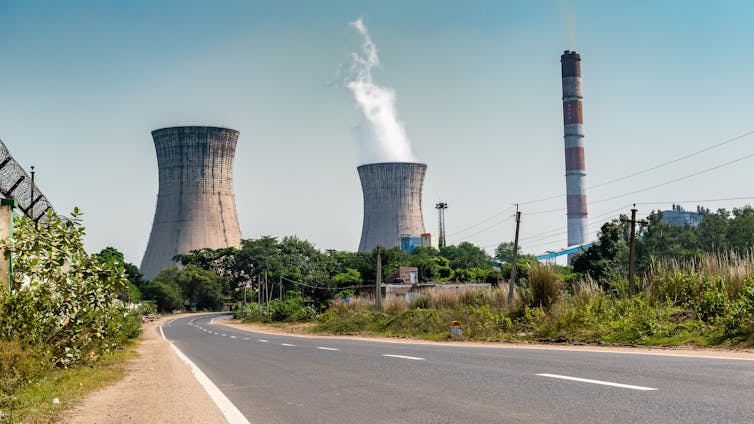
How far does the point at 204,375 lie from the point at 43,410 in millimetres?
4343

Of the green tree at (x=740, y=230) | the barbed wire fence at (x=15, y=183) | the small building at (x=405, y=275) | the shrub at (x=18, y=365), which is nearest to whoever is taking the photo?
the shrub at (x=18, y=365)

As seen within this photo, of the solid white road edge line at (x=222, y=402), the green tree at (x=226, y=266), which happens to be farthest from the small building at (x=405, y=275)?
the solid white road edge line at (x=222, y=402)

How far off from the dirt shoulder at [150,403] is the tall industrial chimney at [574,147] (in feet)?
378

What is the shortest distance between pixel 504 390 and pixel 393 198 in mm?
90057

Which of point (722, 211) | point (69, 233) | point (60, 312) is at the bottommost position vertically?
point (60, 312)

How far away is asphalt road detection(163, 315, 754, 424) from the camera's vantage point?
21.5 feet

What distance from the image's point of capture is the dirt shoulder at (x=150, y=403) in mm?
8227

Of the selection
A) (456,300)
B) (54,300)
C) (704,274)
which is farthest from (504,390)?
(456,300)

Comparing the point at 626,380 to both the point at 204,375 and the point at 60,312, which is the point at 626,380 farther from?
the point at 60,312

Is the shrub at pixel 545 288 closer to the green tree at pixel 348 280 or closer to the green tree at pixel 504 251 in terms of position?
Answer: the green tree at pixel 348 280

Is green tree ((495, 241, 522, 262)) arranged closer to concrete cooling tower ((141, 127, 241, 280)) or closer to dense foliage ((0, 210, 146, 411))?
concrete cooling tower ((141, 127, 241, 280))

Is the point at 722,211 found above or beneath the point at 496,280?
above

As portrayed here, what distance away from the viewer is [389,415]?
7176 millimetres

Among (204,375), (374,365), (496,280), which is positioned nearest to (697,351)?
(374,365)
